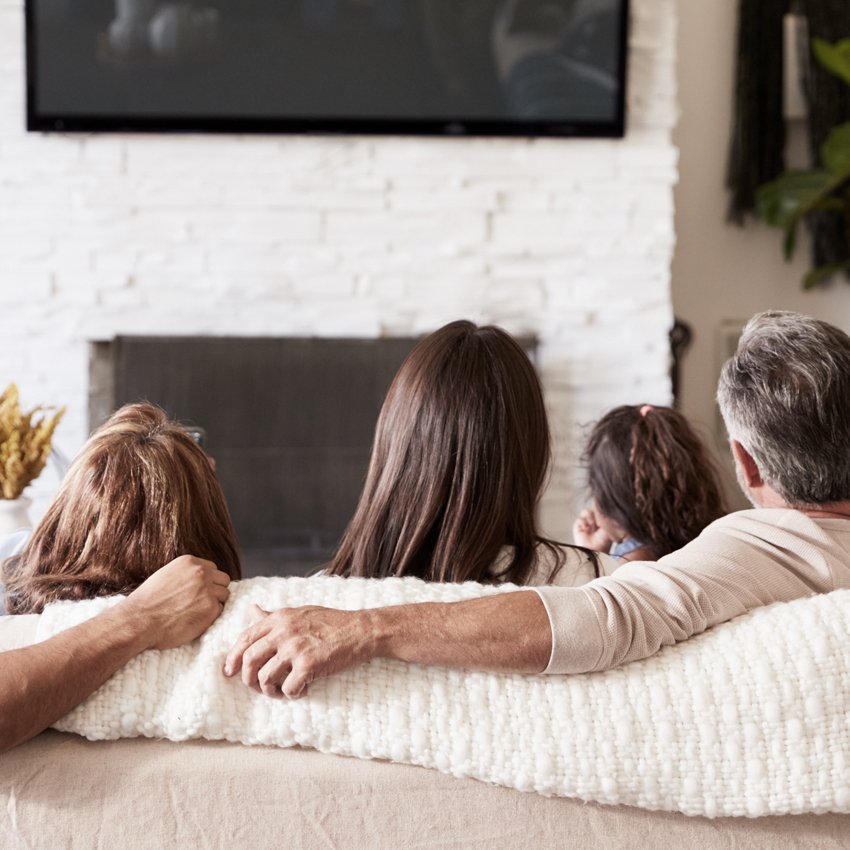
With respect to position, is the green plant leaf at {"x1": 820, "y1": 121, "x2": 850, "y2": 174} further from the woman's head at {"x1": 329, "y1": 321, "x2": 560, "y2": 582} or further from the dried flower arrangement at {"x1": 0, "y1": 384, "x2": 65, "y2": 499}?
the dried flower arrangement at {"x1": 0, "y1": 384, "x2": 65, "y2": 499}

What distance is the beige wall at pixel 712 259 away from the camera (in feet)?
11.3

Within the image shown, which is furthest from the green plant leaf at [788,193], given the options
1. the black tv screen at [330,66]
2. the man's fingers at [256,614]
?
the man's fingers at [256,614]

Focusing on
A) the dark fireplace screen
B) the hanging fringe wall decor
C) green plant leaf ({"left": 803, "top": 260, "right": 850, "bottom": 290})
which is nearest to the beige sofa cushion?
the dark fireplace screen

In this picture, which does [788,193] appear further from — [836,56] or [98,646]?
[98,646]

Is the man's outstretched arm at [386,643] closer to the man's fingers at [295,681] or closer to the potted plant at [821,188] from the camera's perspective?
the man's fingers at [295,681]

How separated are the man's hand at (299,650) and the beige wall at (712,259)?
9.29ft

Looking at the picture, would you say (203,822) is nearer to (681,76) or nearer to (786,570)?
(786,570)

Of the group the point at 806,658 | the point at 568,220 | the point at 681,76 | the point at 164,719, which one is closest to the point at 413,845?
the point at 164,719

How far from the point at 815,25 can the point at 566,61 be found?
3.02 feet

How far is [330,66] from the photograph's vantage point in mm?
2969

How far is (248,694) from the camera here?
82cm

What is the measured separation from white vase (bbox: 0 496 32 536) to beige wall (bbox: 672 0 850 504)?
236 centimetres

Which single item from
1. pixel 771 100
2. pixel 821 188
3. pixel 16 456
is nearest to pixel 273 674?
pixel 16 456

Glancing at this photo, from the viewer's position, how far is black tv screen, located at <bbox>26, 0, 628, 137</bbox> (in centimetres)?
291
